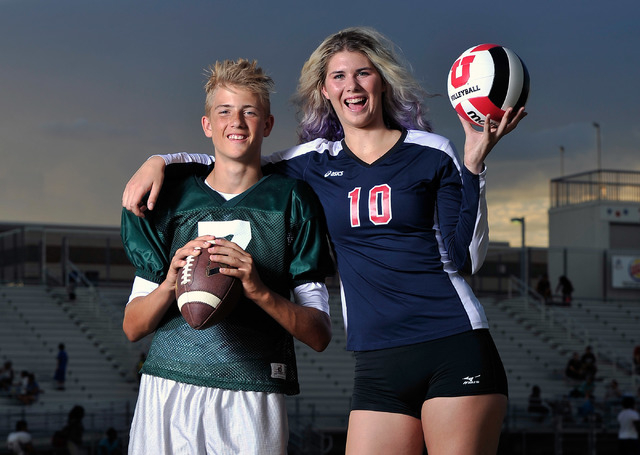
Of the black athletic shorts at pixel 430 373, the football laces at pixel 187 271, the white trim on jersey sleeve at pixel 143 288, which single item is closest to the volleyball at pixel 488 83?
the black athletic shorts at pixel 430 373

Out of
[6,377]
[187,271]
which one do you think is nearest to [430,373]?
[187,271]

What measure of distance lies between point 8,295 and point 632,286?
16.9 meters

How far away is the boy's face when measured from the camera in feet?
9.90

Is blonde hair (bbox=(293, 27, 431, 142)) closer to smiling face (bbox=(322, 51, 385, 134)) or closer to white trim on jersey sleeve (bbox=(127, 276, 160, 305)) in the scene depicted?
smiling face (bbox=(322, 51, 385, 134))

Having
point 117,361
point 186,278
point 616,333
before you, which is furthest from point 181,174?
point 616,333

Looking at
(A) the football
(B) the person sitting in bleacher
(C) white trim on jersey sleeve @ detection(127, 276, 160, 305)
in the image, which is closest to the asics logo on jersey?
(A) the football

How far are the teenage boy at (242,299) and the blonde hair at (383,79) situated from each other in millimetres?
326

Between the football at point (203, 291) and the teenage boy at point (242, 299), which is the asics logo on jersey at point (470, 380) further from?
the football at point (203, 291)

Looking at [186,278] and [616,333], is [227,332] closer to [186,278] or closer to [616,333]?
[186,278]

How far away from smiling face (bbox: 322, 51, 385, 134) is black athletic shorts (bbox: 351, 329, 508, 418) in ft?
2.71

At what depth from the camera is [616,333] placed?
73.2ft

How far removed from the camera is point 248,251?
301cm

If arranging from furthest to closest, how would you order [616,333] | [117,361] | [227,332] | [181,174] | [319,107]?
[616,333]
[117,361]
[319,107]
[181,174]
[227,332]

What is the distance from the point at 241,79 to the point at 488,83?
825mm
